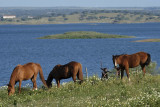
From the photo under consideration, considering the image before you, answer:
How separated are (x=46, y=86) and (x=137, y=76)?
15.5 ft

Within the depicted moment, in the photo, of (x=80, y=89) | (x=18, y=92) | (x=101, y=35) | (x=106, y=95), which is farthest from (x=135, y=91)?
(x=101, y=35)

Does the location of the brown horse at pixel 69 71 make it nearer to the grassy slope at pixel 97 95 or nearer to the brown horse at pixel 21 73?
the grassy slope at pixel 97 95

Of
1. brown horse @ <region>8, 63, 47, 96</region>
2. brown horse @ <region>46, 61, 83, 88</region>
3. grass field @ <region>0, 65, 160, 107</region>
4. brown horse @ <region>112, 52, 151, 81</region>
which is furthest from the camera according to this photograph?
brown horse @ <region>112, 52, 151, 81</region>

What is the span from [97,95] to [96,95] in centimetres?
5

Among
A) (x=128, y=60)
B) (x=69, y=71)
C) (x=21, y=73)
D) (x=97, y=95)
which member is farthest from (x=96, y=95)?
(x=128, y=60)

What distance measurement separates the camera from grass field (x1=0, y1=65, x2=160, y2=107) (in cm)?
1424

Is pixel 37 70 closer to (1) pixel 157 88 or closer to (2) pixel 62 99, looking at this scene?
(2) pixel 62 99

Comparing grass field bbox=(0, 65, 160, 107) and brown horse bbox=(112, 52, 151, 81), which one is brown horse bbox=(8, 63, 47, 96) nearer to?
grass field bbox=(0, 65, 160, 107)

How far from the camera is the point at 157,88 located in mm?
17484

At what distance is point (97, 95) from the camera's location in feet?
54.2

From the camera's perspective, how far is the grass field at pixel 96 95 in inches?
561

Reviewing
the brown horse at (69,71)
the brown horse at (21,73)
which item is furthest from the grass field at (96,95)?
the brown horse at (69,71)

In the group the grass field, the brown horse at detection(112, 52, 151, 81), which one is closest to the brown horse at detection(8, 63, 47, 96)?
the grass field

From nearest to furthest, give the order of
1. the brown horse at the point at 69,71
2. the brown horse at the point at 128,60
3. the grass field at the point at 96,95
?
the grass field at the point at 96,95 < the brown horse at the point at 69,71 < the brown horse at the point at 128,60
